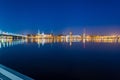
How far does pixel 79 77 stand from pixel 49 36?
114 meters

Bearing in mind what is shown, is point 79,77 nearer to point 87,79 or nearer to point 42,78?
point 87,79

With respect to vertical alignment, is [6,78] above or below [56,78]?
above

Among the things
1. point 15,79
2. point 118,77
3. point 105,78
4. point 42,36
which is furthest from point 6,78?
point 42,36

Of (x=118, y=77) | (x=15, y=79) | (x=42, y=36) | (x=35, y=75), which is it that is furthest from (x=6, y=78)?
(x=42, y=36)

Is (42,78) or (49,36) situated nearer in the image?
(42,78)

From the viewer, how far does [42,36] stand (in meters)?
120

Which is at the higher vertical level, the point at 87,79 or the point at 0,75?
the point at 0,75

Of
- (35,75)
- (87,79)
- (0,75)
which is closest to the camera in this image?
(0,75)

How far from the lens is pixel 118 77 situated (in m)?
7.64

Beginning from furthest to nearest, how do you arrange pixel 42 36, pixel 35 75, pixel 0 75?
pixel 42 36 < pixel 35 75 < pixel 0 75

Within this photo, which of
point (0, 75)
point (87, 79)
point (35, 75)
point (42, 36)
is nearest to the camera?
point (0, 75)

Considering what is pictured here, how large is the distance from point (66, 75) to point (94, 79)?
1213mm

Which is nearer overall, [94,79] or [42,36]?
[94,79]

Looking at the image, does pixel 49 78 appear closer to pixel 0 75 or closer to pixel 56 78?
pixel 56 78
